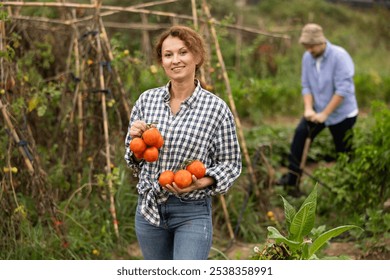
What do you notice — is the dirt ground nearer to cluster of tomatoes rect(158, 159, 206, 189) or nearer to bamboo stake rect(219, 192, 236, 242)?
bamboo stake rect(219, 192, 236, 242)

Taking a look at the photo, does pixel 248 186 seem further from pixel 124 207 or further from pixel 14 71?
pixel 14 71

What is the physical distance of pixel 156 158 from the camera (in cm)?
242

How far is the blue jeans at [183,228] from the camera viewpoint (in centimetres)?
243

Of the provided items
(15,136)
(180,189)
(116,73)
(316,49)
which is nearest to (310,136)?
(316,49)

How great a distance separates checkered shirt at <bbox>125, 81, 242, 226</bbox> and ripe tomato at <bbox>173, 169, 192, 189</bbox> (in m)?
0.10

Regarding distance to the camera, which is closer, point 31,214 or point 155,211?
point 155,211

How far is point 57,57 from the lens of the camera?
5.09 meters

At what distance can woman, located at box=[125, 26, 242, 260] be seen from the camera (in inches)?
96.0

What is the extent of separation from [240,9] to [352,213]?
25.0 feet

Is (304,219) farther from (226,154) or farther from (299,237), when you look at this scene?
(226,154)

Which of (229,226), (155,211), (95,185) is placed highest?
(155,211)

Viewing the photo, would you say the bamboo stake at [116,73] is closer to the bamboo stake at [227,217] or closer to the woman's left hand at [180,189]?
the bamboo stake at [227,217]

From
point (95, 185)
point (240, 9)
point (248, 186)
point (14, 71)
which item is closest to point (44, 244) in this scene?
point (95, 185)

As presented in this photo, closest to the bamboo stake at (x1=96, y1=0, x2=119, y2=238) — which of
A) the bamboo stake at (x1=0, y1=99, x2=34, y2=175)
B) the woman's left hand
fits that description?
the bamboo stake at (x1=0, y1=99, x2=34, y2=175)
